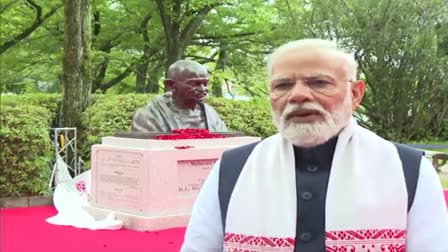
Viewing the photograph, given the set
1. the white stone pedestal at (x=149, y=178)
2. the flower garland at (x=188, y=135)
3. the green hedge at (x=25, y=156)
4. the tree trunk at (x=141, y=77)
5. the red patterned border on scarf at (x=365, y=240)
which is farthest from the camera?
the tree trunk at (x=141, y=77)

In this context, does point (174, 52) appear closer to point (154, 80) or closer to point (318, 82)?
point (154, 80)

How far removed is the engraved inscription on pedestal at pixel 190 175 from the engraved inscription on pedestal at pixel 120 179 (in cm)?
41

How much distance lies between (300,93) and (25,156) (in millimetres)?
7004

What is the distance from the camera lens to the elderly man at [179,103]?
6.39 m

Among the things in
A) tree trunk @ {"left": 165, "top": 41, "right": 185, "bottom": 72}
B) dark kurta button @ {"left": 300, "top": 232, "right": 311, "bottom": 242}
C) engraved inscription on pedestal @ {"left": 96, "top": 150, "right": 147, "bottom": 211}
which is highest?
tree trunk @ {"left": 165, "top": 41, "right": 185, "bottom": 72}

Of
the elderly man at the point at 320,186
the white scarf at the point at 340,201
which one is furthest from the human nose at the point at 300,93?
the white scarf at the point at 340,201

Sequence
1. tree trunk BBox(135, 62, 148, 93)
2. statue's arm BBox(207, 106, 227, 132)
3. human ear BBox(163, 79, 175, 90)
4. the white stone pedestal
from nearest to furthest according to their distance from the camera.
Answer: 1. the white stone pedestal
2. human ear BBox(163, 79, 175, 90)
3. statue's arm BBox(207, 106, 227, 132)
4. tree trunk BBox(135, 62, 148, 93)

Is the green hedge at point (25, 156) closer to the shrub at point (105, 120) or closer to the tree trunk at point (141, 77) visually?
the shrub at point (105, 120)

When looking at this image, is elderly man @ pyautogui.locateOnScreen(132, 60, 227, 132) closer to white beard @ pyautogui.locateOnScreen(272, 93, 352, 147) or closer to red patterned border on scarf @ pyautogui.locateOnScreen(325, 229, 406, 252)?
white beard @ pyautogui.locateOnScreen(272, 93, 352, 147)

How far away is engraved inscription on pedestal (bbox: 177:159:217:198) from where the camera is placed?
6.42 m

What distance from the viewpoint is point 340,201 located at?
155 cm

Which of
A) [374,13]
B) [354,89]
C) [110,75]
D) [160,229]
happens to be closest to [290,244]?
[354,89]

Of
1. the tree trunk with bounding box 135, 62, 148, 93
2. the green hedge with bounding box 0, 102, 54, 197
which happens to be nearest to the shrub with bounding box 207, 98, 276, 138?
the green hedge with bounding box 0, 102, 54, 197

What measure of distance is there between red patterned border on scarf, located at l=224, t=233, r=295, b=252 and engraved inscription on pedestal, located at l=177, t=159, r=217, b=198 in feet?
15.7
